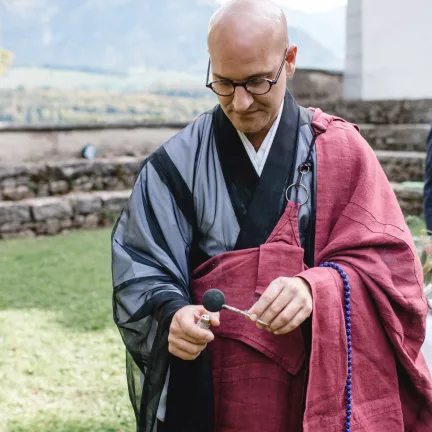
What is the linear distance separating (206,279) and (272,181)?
0.33 metres

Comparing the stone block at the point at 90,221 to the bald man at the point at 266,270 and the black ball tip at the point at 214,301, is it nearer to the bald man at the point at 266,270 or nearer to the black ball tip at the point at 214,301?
the bald man at the point at 266,270

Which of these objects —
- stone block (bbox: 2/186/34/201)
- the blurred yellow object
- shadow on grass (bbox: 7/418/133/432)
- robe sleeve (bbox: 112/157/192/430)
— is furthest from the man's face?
the blurred yellow object

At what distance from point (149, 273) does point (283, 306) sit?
423mm

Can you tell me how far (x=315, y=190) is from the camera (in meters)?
1.82

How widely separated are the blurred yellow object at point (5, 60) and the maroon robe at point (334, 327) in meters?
9.62

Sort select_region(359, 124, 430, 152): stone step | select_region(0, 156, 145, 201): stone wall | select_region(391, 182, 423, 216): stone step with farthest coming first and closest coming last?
select_region(359, 124, 430, 152): stone step → select_region(0, 156, 145, 201): stone wall → select_region(391, 182, 423, 216): stone step

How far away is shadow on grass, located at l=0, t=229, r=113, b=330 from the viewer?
5.55 m

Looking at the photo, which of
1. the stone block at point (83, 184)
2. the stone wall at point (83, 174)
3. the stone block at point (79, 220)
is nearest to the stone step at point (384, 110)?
the stone wall at point (83, 174)

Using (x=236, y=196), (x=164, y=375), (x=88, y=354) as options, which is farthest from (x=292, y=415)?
(x=88, y=354)

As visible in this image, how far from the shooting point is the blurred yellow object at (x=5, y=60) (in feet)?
34.3

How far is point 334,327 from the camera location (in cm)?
169

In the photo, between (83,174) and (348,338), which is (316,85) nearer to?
(83,174)

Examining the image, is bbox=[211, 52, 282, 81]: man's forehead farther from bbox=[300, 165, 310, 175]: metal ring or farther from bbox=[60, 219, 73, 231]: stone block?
bbox=[60, 219, 73, 231]: stone block

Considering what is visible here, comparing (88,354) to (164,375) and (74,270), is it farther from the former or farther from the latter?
(164,375)
